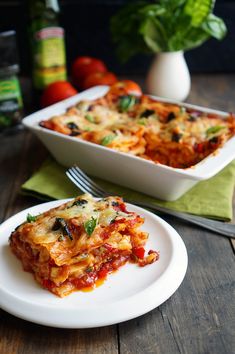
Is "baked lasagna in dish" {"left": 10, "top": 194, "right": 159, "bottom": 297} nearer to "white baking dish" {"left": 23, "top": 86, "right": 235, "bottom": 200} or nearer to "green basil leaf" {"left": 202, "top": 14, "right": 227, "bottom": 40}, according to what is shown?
"white baking dish" {"left": 23, "top": 86, "right": 235, "bottom": 200}

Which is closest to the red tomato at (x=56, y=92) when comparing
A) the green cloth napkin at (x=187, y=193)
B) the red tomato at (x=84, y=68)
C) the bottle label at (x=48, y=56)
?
the bottle label at (x=48, y=56)

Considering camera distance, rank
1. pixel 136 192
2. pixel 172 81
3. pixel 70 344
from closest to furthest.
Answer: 1. pixel 70 344
2. pixel 136 192
3. pixel 172 81

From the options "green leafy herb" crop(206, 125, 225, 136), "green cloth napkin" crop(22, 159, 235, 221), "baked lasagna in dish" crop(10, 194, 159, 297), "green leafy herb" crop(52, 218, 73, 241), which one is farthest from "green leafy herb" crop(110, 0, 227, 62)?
"green leafy herb" crop(52, 218, 73, 241)

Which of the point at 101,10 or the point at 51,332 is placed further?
the point at 101,10

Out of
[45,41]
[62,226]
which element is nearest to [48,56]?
[45,41]

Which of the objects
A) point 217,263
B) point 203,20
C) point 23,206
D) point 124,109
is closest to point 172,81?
point 203,20

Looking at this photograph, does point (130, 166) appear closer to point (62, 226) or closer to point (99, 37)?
point (62, 226)

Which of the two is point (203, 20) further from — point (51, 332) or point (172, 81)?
point (51, 332)
